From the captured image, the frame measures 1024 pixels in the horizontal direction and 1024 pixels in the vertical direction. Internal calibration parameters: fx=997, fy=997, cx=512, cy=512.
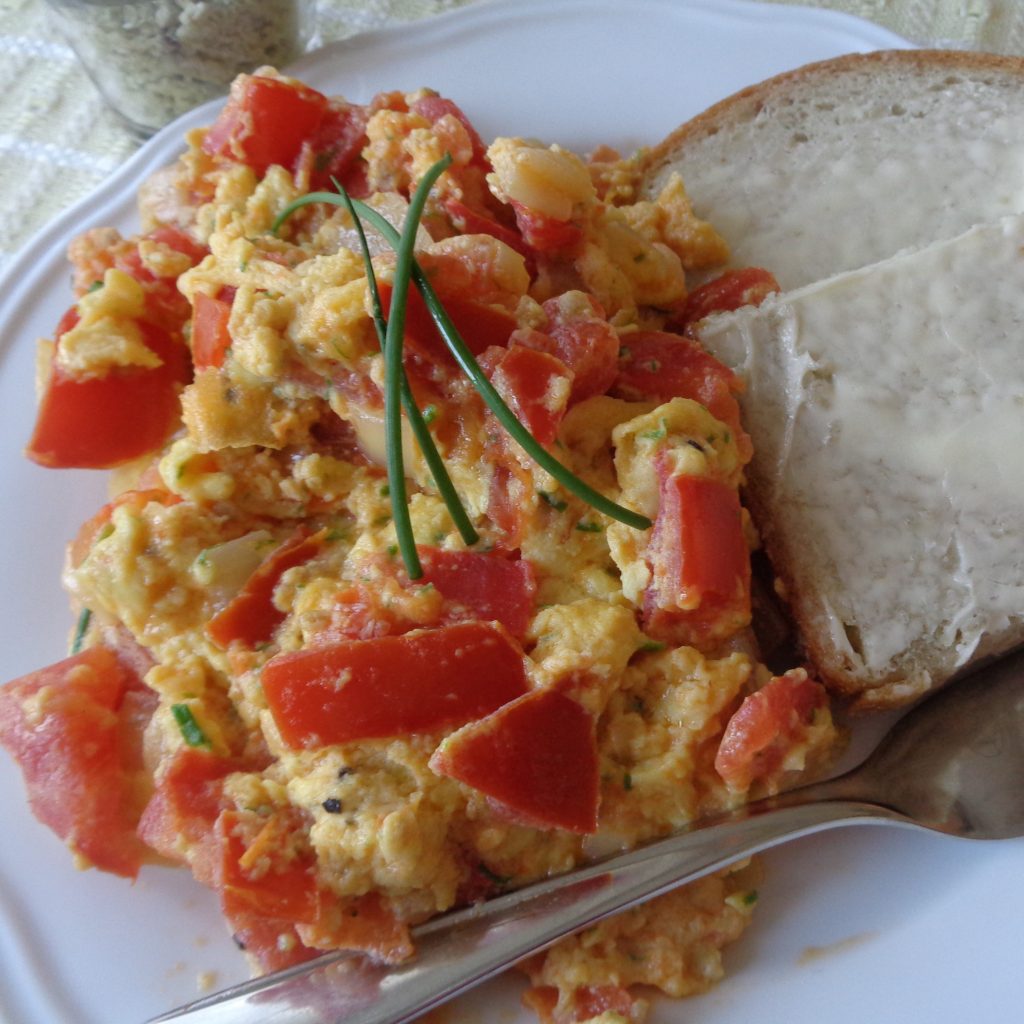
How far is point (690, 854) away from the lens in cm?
192

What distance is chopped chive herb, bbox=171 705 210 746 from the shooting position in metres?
2.04

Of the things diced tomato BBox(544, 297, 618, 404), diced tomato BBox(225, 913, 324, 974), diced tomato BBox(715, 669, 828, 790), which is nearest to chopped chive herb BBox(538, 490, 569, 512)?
diced tomato BBox(544, 297, 618, 404)

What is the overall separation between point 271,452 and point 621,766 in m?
1.07

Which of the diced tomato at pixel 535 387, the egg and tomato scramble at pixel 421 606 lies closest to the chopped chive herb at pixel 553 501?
the egg and tomato scramble at pixel 421 606

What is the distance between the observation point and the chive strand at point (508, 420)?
187cm

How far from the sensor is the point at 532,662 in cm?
199

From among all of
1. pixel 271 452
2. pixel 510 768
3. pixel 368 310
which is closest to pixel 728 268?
pixel 368 310

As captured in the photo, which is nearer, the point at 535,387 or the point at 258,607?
the point at 535,387

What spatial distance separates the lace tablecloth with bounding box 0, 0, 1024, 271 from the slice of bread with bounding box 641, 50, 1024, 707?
0.86 metres

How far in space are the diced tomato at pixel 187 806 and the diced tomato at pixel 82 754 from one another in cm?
11

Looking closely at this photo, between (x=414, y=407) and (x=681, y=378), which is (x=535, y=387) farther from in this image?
(x=681, y=378)

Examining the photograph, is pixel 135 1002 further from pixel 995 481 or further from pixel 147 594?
pixel 995 481

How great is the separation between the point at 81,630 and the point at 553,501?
3.92ft

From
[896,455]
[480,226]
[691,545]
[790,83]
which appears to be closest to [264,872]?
[691,545]
